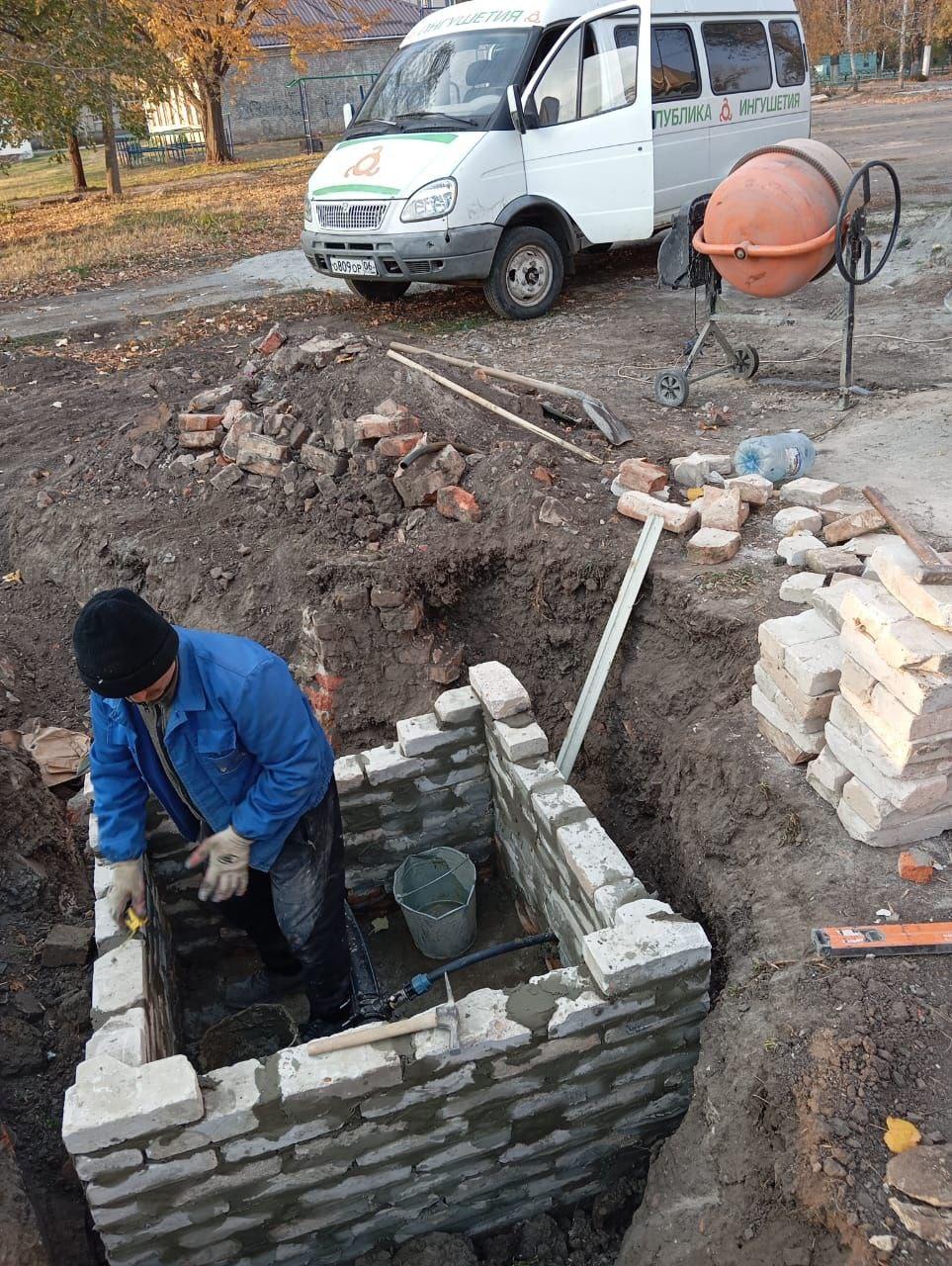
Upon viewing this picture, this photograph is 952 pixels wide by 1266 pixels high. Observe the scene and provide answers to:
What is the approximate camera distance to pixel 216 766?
10.2ft

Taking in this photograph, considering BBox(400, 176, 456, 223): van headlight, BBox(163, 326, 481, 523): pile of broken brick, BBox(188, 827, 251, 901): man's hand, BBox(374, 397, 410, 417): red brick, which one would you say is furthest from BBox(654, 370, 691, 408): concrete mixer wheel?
BBox(188, 827, 251, 901): man's hand

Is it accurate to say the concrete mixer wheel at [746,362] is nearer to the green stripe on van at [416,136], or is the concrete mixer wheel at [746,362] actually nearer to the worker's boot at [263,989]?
the green stripe on van at [416,136]

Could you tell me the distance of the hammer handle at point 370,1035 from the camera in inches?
110

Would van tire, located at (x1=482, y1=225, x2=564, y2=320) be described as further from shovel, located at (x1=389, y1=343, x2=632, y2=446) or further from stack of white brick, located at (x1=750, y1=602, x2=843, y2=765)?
stack of white brick, located at (x1=750, y1=602, x2=843, y2=765)

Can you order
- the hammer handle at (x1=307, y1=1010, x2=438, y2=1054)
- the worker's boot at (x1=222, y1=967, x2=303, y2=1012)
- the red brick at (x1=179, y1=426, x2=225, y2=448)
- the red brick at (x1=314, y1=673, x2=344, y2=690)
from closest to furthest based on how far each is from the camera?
the hammer handle at (x1=307, y1=1010, x2=438, y2=1054)
the worker's boot at (x1=222, y1=967, x2=303, y2=1012)
the red brick at (x1=314, y1=673, x2=344, y2=690)
the red brick at (x1=179, y1=426, x2=225, y2=448)

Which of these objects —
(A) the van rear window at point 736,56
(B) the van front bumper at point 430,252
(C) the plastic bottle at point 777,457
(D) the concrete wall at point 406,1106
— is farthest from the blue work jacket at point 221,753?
(A) the van rear window at point 736,56

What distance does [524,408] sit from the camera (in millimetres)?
6543

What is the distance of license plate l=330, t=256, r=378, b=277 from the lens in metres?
8.81

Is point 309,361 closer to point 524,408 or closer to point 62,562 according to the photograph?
point 524,408

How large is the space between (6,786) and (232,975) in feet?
4.70

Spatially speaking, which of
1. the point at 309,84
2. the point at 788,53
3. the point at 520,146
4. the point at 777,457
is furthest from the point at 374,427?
the point at 309,84

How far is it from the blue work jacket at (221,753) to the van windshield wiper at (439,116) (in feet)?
23.8

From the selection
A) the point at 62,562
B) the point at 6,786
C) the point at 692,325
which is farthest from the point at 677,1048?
the point at 692,325

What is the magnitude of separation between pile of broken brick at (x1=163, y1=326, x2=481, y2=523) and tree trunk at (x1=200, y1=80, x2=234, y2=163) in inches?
846
